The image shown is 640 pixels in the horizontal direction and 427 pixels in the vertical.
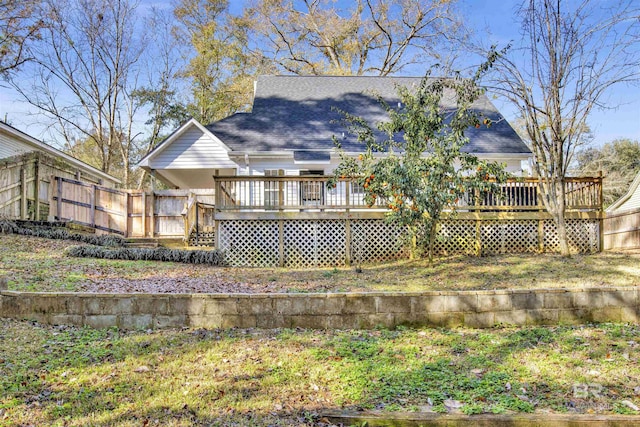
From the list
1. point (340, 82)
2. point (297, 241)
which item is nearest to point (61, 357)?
point (297, 241)

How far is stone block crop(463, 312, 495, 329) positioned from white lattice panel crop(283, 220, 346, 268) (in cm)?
489

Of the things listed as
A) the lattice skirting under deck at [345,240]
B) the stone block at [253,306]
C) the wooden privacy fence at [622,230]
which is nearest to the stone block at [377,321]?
the stone block at [253,306]

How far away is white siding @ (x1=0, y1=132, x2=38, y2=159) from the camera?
15490mm

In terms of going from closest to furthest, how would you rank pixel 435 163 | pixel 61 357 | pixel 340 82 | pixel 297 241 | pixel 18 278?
pixel 61 357
pixel 18 278
pixel 435 163
pixel 297 241
pixel 340 82

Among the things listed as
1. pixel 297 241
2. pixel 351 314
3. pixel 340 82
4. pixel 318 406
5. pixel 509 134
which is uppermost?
pixel 340 82

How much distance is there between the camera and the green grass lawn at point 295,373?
3.52 meters

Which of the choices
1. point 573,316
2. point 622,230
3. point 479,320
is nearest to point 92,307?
point 479,320

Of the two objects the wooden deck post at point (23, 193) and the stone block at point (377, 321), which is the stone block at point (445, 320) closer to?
the stone block at point (377, 321)

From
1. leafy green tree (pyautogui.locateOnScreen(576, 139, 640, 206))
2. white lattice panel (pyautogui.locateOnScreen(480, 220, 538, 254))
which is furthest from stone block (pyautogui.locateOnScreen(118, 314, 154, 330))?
leafy green tree (pyautogui.locateOnScreen(576, 139, 640, 206))

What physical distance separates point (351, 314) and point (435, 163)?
407 centimetres

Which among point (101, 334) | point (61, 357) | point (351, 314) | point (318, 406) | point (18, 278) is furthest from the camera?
point (18, 278)

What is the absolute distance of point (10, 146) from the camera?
631 inches

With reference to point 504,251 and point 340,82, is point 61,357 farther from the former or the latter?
point 340,82

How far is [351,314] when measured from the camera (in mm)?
5418
